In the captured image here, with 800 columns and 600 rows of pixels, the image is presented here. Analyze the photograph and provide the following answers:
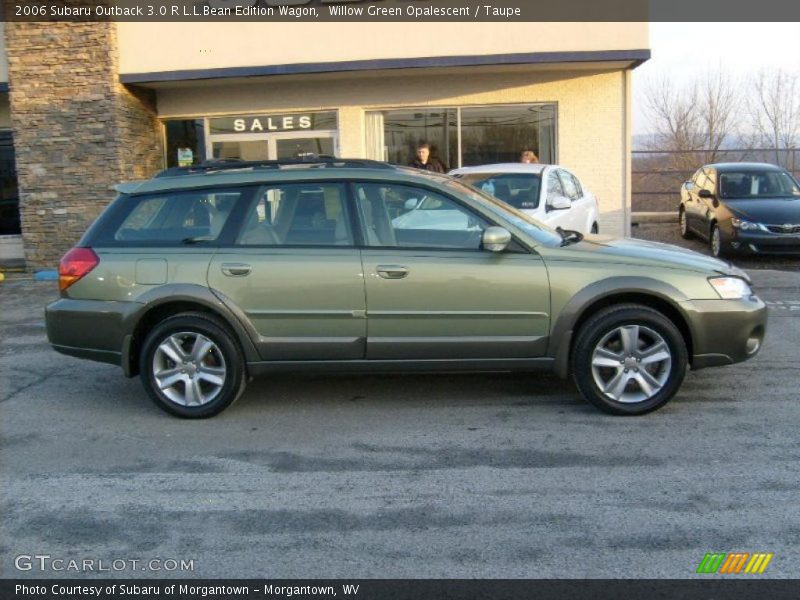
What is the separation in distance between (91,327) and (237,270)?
1141 millimetres

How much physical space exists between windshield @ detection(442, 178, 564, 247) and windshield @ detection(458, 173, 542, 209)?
3660 mm

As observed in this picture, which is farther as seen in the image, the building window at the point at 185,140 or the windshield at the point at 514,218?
the building window at the point at 185,140

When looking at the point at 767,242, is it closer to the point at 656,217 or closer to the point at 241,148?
the point at 656,217

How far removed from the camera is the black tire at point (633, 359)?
5.57 m

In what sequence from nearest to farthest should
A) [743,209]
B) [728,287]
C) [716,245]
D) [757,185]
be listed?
[728,287], [743,209], [716,245], [757,185]

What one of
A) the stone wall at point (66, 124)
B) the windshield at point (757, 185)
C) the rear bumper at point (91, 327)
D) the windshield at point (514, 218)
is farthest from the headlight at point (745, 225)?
the rear bumper at point (91, 327)

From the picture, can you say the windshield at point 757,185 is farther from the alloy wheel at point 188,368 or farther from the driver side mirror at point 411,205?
the alloy wheel at point 188,368

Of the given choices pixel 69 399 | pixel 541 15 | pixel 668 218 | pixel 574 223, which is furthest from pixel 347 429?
pixel 668 218

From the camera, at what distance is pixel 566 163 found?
543 inches

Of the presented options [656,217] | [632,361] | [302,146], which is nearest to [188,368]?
[632,361]

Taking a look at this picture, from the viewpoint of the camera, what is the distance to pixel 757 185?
1398 centimetres

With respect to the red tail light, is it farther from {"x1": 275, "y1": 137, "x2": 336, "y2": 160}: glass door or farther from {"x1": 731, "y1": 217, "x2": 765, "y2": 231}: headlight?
{"x1": 731, "y1": 217, "x2": 765, "y2": 231}: headlight

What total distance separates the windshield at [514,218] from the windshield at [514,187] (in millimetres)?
3660

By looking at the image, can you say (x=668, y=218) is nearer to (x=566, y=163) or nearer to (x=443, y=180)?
(x=566, y=163)
